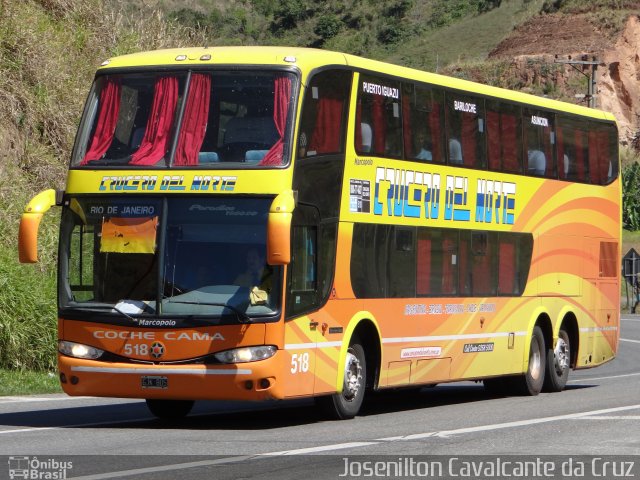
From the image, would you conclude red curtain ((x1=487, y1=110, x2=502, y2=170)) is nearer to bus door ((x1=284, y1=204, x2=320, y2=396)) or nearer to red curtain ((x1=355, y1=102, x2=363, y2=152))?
red curtain ((x1=355, y1=102, x2=363, y2=152))

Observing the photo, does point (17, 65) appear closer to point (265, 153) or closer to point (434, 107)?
point (434, 107)

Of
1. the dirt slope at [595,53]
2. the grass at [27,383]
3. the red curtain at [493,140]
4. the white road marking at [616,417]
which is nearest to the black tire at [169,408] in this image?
the grass at [27,383]

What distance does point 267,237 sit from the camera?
1370cm

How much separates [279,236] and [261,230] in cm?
85

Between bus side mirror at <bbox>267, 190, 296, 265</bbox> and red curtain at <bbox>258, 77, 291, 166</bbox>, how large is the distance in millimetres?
1045

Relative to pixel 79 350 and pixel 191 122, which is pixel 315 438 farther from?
pixel 191 122

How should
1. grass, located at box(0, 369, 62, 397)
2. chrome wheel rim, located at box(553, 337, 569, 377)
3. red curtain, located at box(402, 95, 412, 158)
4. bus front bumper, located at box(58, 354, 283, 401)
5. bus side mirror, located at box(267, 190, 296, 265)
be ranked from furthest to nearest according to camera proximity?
chrome wheel rim, located at box(553, 337, 569, 377) < grass, located at box(0, 369, 62, 397) < red curtain, located at box(402, 95, 412, 158) < bus front bumper, located at box(58, 354, 283, 401) < bus side mirror, located at box(267, 190, 296, 265)

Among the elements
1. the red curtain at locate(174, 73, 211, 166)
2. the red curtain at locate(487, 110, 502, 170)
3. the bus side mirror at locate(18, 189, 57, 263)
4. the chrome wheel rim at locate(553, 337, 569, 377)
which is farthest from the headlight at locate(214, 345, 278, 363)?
the chrome wheel rim at locate(553, 337, 569, 377)

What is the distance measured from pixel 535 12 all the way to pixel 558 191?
339ft

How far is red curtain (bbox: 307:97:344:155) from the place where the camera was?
50.0 feet

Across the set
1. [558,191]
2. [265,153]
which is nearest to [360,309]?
[265,153]

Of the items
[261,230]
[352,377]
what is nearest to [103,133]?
[261,230]

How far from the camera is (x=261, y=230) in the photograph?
1440 centimetres

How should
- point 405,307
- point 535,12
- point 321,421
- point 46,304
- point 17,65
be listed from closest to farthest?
point 321,421, point 405,307, point 46,304, point 17,65, point 535,12
